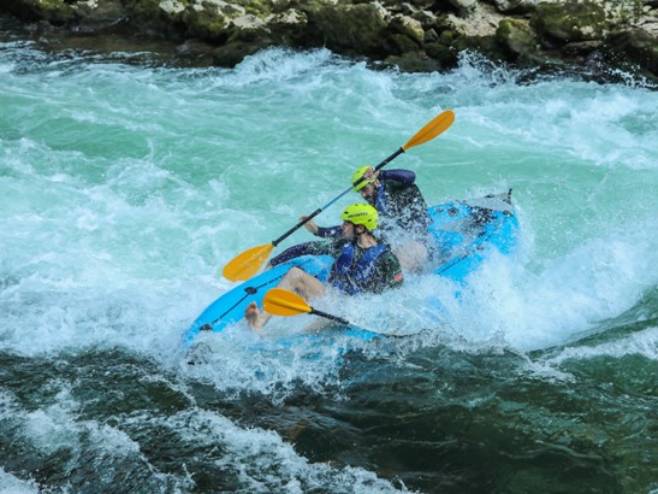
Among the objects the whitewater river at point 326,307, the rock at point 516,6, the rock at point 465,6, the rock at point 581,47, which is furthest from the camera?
the rock at point 465,6

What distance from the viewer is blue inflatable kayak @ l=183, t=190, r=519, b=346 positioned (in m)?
6.14

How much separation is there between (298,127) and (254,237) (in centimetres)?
289

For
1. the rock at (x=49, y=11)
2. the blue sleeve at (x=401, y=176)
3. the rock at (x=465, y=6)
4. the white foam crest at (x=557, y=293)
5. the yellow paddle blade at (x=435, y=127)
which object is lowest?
the rock at (x=49, y=11)

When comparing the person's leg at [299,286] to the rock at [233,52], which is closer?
the person's leg at [299,286]

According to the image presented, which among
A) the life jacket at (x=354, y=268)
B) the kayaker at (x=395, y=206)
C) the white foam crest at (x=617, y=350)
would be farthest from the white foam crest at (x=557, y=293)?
the life jacket at (x=354, y=268)

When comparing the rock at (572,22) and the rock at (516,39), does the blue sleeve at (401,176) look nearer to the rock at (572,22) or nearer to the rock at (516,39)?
the rock at (516,39)

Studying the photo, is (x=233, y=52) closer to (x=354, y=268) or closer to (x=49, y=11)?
(x=49, y=11)

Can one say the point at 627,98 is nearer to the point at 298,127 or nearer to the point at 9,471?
the point at 298,127

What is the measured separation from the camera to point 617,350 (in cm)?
597

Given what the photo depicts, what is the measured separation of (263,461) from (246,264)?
2266 mm

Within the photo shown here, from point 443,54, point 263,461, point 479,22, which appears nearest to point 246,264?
point 263,461

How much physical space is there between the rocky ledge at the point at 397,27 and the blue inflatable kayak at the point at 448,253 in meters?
5.46

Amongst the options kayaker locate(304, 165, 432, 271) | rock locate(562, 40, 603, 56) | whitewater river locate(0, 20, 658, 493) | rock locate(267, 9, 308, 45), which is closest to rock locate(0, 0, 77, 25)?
whitewater river locate(0, 20, 658, 493)

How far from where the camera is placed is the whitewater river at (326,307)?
5004mm
